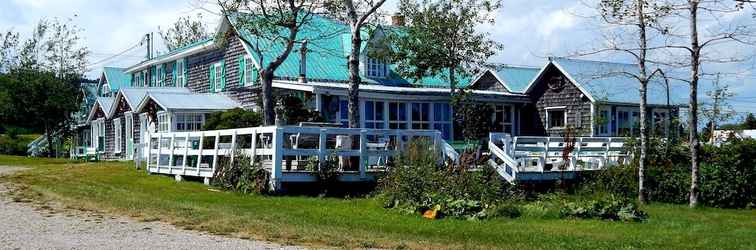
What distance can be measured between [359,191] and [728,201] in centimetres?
803

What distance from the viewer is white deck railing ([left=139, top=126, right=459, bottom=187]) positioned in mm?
17297

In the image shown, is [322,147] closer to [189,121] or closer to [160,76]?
[189,121]

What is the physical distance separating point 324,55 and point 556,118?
9.82m

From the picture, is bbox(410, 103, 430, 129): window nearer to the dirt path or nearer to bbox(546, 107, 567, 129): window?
bbox(546, 107, 567, 129): window

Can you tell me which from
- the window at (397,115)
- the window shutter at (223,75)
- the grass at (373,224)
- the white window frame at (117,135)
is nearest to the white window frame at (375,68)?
the window at (397,115)

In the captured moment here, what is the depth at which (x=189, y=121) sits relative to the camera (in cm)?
3328

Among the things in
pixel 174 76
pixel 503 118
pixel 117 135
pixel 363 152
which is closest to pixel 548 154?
pixel 363 152

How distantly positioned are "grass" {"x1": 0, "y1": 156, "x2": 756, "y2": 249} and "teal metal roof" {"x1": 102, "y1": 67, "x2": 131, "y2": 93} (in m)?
33.8

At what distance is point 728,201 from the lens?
1825 centimetres

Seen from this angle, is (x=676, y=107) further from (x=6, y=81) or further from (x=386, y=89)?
(x=6, y=81)

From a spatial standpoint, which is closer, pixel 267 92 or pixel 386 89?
pixel 267 92

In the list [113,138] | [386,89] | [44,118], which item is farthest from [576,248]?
[44,118]

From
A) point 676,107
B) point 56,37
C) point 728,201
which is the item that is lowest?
point 728,201

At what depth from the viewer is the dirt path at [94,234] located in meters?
9.51
